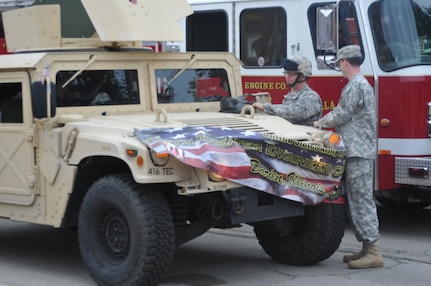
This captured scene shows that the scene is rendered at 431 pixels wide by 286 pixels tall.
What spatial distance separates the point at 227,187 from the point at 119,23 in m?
2.23

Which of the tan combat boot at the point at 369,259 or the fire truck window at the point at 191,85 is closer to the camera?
the tan combat boot at the point at 369,259

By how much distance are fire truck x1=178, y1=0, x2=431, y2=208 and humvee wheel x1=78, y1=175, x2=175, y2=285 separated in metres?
A: 3.44

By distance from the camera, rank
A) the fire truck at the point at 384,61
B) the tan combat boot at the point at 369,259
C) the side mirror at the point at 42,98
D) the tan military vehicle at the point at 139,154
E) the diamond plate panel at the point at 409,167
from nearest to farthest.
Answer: the tan military vehicle at the point at 139,154
the side mirror at the point at 42,98
the tan combat boot at the point at 369,259
the diamond plate panel at the point at 409,167
the fire truck at the point at 384,61

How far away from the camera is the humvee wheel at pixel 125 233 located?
6.14 meters

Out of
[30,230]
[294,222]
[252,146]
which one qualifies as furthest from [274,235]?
[30,230]

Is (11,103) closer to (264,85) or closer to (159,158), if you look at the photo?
(159,158)

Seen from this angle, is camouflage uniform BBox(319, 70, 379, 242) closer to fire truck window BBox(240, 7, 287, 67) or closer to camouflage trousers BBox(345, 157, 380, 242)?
camouflage trousers BBox(345, 157, 380, 242)

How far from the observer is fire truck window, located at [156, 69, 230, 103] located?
771 centimetres

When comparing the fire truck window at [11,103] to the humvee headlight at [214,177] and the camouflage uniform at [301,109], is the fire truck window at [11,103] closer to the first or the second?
the humvee headlight at [214,177]

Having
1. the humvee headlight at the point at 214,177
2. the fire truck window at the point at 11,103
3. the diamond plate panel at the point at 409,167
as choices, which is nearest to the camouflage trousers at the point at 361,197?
the diamond plate panel at the point at 409,167

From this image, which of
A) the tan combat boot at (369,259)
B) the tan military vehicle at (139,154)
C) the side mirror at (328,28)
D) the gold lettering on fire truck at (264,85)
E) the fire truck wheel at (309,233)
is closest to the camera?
the tan military vehicle at (139,154)

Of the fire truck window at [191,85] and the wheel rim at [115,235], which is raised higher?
the fire truck window at [191,85]

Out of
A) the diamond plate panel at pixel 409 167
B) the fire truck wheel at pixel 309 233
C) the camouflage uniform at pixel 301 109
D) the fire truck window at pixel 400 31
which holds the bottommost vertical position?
the fire truck wheel at pixel 309 233

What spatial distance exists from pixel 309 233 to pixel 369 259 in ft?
2.00
